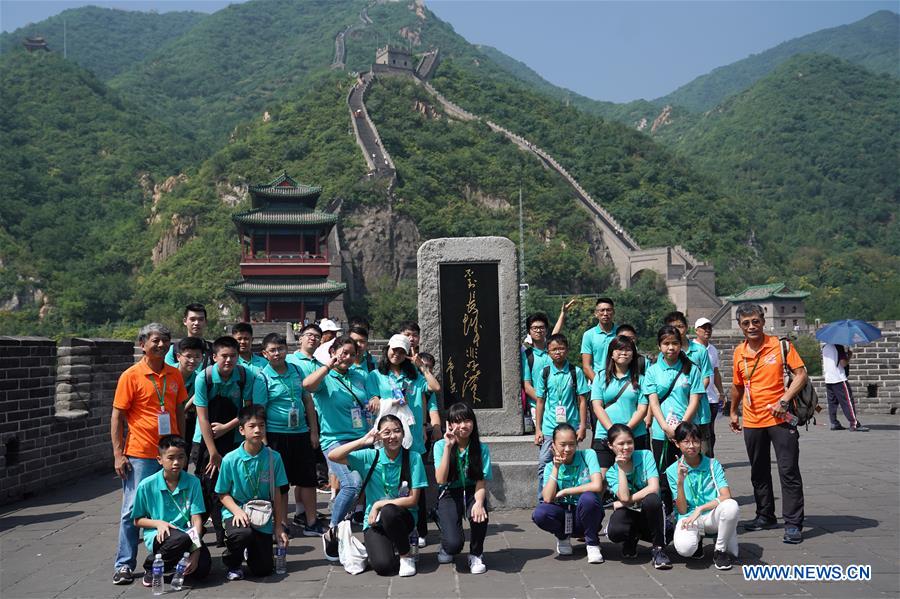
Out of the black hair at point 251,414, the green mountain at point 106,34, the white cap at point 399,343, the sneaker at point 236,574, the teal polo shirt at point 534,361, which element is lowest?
the sneaker at point 236,574

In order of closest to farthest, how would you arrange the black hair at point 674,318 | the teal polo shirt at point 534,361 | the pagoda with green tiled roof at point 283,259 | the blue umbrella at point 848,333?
the teal polo shirt at point 534,361 → the black hair at point 674,318 → the blue umbrella at point 848,333 → the pagoda with green tiled roof at point 283,259

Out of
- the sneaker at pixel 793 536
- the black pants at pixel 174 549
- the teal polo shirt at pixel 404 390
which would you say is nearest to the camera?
the black pants at pixel 174 549

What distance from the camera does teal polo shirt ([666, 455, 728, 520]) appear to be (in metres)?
4.78

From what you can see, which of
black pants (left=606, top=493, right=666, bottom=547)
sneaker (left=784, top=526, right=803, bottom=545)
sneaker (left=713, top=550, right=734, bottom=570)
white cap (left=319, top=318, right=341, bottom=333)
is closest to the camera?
sneaker (left=713, top=550, right=734, bottom=570)

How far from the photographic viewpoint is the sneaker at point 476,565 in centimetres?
461

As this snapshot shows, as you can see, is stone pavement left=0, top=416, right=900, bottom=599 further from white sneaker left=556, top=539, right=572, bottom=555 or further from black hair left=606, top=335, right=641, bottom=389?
black hair left=606, top=335, right=641, bottom=389

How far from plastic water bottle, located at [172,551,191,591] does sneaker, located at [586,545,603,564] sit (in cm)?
221

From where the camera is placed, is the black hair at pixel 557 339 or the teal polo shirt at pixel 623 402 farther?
the black hair at pixel 557 339

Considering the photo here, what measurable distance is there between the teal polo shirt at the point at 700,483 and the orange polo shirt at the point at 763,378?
0.71m

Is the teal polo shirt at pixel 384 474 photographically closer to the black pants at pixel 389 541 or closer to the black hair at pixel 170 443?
the black pants at pixel 389 541

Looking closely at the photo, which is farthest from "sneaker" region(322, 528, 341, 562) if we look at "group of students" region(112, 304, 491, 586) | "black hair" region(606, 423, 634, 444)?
"black hair" region(606, 423, 634, 444)

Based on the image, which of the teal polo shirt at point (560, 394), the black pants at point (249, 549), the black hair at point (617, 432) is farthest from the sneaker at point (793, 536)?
the black pants at point (249, 549)

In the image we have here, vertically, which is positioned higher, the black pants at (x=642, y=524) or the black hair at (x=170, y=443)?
the black hair at (x=170, y=443)

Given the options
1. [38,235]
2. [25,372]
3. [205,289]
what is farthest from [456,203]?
[25,372]
